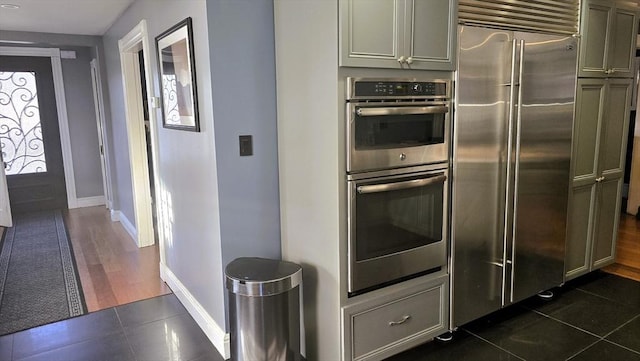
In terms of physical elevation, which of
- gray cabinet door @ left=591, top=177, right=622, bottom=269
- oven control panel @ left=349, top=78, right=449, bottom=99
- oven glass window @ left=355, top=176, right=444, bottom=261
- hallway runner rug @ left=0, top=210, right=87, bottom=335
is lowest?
hallway runner rug @ left=0, top=210, right=87, bottom=335

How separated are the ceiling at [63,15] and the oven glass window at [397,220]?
2825mm

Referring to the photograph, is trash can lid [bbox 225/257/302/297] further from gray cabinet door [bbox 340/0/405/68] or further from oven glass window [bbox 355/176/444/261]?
gray cabinet door [bbox 340/0/405/68]

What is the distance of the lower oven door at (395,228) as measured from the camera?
6.84 feet

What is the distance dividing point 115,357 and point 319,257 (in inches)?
53.1

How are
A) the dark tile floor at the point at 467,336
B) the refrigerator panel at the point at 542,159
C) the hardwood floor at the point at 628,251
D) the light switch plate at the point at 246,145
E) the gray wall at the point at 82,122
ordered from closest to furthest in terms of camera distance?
the light switch plate at the point at 246,145
the dark tile floor at the point at 467,336
the refrigerator panel at the point at 542,159
the hardwood floor at the point at 628,251
the gray wall at the point at 82,122

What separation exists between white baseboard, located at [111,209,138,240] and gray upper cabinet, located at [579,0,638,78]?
432 cm

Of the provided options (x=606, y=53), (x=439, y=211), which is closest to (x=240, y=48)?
(x=439, y=211)

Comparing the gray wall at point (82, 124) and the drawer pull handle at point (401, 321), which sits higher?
the gray wall at point (82, 124)

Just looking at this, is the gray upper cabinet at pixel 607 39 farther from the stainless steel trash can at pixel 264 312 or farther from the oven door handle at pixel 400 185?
the stainless steel trash can at pixel 264 312

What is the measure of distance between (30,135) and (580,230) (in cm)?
667

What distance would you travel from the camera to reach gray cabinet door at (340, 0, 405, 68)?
74.5 inches

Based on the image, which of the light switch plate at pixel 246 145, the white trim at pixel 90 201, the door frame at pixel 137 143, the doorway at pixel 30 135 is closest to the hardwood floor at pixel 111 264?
the door frame at pixel 137 143

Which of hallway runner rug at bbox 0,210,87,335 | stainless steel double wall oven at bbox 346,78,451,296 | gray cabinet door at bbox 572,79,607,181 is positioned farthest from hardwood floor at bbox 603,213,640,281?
hallway runner rug at bbox 0,210,87,335

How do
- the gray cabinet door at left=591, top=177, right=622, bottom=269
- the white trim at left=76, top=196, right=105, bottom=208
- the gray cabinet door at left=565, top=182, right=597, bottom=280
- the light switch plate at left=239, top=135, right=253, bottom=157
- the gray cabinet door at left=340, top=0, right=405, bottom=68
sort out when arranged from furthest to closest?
the white trim at left=76, top=196, right=105, bottom=208, the gray cabinet door at left=591, top=177, right=622, bottom=269, the gray cabinet door at left=565, top=182, right=597, bottom=280, the light switch plate at left=239, top=135, right=253, bottom=157, the gray cabinet door at left=340, top=0, right=405, bottom=68
